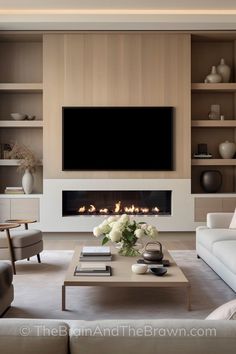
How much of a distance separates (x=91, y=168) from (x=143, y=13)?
2.30 m

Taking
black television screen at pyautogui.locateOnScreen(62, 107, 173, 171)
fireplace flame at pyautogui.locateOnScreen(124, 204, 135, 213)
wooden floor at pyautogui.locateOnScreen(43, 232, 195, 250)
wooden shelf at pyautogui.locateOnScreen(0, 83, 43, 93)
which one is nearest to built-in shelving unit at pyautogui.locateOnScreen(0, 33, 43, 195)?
wooden shelf at pyautogui.locateOnScreen(0, 83, 43, 93)

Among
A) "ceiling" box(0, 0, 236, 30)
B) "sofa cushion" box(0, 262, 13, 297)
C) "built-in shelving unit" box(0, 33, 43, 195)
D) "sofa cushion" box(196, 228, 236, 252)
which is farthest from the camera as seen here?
"built-in shelving unit" box(0, 33, 43, 195)

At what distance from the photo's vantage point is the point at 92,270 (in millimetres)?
3574

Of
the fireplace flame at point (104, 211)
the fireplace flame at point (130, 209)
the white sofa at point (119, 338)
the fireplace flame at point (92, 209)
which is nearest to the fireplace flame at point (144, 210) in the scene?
the fireplace flame at point (130, 209)

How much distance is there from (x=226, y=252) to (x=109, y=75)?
374 centimetres

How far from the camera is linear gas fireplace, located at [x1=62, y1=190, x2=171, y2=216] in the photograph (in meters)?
7.17

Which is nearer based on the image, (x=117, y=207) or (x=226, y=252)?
(x=226, y=252)

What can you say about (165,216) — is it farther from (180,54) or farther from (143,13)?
(143,13)

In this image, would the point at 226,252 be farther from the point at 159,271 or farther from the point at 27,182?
the point at 27,182

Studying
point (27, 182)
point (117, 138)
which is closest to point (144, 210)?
point (117, 138)

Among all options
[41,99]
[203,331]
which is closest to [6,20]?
[41,99]

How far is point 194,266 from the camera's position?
201 inches

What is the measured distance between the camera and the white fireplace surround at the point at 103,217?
6918mm

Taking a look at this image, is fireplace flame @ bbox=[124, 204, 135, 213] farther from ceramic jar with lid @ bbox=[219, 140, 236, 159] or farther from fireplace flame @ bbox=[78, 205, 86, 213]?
ceramic jar with lid @ bbox=[219, 140, 236, 159]
